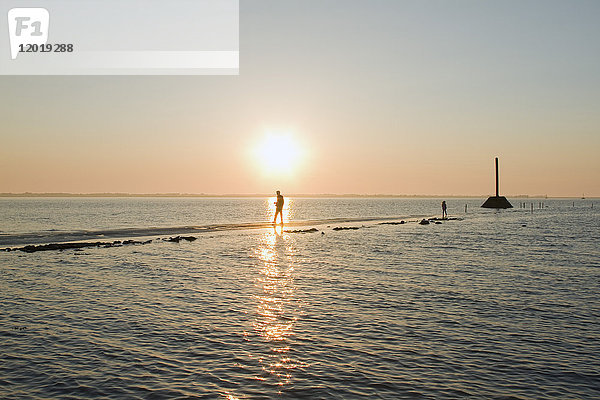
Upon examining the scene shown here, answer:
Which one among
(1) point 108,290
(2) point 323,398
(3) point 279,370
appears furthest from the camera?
(1) point 108,290

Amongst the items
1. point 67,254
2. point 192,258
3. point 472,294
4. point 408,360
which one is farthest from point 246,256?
point 408,360

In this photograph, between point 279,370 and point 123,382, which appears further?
point 279,370

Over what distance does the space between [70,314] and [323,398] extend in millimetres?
9174

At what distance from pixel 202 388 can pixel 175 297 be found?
8.30m

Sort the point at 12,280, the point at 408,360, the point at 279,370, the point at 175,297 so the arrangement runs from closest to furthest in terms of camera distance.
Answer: the point at 279,370, the point at 408,360, the point at 175,297, the point at 12,280

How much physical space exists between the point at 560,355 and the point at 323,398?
222 inches

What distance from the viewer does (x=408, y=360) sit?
941cm

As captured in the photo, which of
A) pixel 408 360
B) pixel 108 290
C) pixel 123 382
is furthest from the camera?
pixel 108 290

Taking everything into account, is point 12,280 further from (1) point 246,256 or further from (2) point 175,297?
(1) point 246,256

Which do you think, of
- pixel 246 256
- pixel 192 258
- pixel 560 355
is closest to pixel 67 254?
pixel 192 258

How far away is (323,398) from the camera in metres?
Answer: 7.48

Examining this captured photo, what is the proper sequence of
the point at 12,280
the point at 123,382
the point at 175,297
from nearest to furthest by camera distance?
the point at 123,382
the point at 175,297
the point at 12,280

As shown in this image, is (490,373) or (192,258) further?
(192,258)

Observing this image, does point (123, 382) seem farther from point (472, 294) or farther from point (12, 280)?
point (12, 280)
